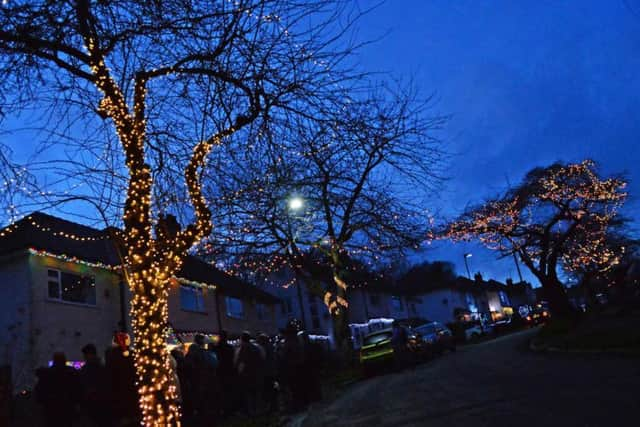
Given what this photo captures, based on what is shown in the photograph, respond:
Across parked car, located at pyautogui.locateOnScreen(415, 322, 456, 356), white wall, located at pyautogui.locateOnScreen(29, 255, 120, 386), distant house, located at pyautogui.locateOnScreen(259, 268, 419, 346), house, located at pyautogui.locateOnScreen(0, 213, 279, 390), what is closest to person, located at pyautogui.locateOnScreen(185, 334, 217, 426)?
house, located at pyautogui.locateOnScreen(0, 213, 279, 390)

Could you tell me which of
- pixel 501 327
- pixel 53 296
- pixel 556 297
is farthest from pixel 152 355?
pixel 501 327

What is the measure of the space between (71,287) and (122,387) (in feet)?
39.5

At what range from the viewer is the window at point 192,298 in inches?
962

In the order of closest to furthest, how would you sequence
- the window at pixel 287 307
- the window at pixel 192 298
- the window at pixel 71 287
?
the window at pixel 71 287
the window at pixel 192 298
the window at pixel 287 307

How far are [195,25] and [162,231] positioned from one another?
251 centimetres

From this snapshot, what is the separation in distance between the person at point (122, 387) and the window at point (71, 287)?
35.1 feet

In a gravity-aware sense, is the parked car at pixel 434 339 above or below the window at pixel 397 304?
below

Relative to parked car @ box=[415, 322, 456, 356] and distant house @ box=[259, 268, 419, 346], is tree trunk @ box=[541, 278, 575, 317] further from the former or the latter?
distant house @ box=[259, 268, 419, 346]

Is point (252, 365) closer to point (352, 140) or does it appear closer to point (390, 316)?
point (352, 140)

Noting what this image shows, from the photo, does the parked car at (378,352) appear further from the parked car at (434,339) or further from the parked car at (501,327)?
the parked car at (501,327)

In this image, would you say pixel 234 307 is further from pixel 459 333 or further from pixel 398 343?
pixel 459 333

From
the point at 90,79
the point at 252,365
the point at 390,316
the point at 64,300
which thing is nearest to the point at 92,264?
the point at 64,300

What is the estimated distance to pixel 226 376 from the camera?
11.0m

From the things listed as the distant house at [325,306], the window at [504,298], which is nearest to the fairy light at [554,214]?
the distant house at [325,306]
